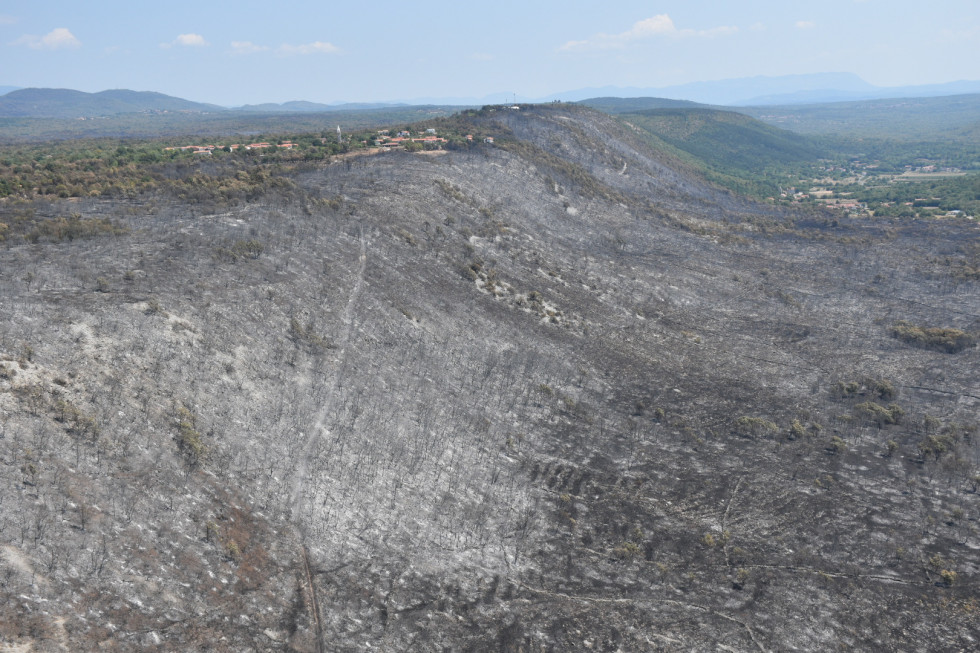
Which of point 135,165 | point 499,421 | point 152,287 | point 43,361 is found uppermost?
point 135,165

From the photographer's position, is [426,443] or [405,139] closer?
[426,443]

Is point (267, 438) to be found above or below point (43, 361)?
below

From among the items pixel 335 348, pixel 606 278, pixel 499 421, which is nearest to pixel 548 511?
pixel 499 421

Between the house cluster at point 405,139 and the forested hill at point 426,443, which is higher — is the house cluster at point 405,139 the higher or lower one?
the higher one

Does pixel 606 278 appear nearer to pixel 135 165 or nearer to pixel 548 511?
pixel 548 511

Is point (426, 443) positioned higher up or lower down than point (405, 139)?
lower down

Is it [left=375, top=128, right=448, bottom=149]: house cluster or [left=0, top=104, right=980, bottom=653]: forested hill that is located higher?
[left=375, top=128, right=448, bottom=149]: house cluster

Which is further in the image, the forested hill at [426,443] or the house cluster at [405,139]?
the house cluster at [405,139]

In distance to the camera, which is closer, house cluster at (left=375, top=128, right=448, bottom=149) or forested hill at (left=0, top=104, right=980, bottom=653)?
forested hill at (left=0, top=104, right=980, bottom=653)
